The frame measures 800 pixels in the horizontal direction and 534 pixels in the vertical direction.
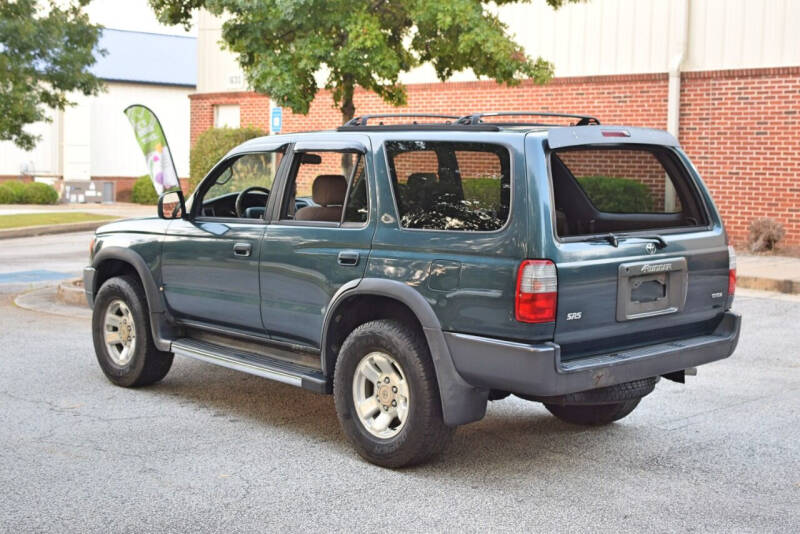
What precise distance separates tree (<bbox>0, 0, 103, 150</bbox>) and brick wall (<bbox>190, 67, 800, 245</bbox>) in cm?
853

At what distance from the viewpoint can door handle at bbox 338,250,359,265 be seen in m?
6.14

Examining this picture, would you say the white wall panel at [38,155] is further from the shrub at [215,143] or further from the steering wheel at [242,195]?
the steering wheel at [242,195]

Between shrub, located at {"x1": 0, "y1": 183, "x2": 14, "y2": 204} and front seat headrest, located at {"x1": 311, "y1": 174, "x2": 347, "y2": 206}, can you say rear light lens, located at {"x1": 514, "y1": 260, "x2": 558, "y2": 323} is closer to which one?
front seat headrest, located at {"x1": 311, "y1": 174, "x2": 347, "y2": 206}

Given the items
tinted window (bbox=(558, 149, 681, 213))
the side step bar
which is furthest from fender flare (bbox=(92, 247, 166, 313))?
tinted window (bbox=(558, 149, 681, 213))

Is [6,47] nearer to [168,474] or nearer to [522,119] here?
[522,119]

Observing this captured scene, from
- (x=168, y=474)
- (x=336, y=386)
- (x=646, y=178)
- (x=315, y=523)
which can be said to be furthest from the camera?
(x=646, y=178)

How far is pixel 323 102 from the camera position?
2523 centimetres

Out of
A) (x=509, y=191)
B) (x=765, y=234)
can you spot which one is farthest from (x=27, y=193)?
(x=509, y=191)

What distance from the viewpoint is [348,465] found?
19.9ft

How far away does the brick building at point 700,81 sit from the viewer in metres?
18.3

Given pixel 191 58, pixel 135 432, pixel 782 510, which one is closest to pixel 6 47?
pixel 135 432

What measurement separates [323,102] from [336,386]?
1967 centimetres

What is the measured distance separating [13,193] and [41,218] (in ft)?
30.0

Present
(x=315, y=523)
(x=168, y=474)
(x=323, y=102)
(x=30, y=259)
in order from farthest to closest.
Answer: (x=323, y=102) < (x=30, y=259) < (x=168, y=474) < (x=315, y=523)
